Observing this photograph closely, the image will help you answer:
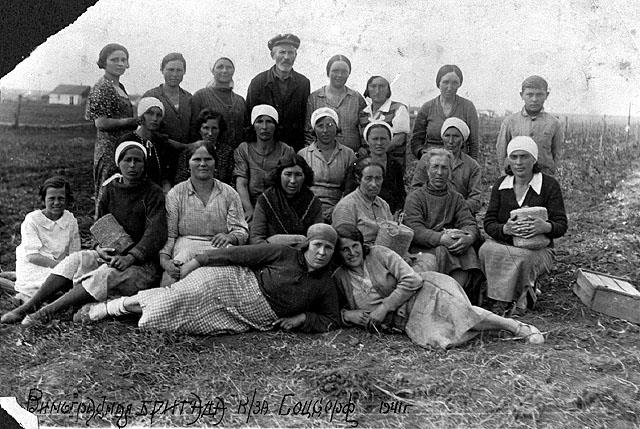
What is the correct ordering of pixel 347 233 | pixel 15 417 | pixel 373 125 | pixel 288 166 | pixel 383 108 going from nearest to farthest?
pixel 15 417 < pixel 347 233 < pixel 288 166 < pixel 373 125 < pixel 383 108

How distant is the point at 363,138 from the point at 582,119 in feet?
6.65

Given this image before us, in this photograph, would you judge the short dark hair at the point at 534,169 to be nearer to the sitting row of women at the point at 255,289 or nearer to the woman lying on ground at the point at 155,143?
the sitting row of women at the point at 255,289

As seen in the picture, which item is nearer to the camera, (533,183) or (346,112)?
(533,183)

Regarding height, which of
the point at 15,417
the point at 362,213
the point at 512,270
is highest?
the point at 362,213

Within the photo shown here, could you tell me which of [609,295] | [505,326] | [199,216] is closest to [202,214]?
[199,216]

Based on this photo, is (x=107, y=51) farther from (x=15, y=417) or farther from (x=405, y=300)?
(x=405, y=300)

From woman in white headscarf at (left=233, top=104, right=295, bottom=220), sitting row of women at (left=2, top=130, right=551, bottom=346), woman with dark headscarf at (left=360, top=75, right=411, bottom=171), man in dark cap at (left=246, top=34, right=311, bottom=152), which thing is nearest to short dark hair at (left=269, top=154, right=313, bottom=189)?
woman in white headscarf at (left=233, top=104, right=295, bottom=220)

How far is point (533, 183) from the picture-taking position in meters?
5.29

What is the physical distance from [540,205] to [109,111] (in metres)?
3.68

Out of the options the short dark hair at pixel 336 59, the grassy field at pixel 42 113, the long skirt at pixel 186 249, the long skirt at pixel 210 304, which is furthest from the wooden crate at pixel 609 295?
the grassy field at pixel 42 113

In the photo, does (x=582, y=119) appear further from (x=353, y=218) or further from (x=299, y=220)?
(x=299, y=220)

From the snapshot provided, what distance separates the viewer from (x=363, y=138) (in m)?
6.11

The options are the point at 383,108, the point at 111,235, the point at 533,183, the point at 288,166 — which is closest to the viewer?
the point at 111,235

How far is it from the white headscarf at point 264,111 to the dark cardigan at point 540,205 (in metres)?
2.01
